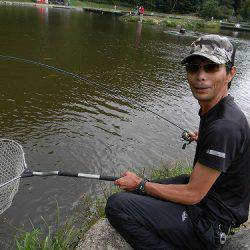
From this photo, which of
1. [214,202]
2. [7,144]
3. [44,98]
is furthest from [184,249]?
[44,98]

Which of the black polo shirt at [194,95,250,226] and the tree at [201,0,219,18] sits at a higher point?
the black polo shirt at [194,95,250,226]

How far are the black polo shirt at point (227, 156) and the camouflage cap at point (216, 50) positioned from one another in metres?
0.46

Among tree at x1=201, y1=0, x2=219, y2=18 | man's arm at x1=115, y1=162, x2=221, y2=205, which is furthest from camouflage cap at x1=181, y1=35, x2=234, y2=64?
tree at x1=201, y1=0, x2=219, y2=18

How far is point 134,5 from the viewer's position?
112875 mm

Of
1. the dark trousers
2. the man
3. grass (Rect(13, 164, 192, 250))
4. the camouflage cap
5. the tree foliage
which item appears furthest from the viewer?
the tree foliage

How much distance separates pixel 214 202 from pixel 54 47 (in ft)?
85.3

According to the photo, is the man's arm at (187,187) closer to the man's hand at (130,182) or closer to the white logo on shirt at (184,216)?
the man's hand at (130,182)

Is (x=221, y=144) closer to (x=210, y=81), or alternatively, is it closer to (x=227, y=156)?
(x=227, y=156)

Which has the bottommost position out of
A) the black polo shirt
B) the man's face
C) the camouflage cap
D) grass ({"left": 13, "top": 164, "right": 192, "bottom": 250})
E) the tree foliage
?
the tree foliage

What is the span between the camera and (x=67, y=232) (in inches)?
245

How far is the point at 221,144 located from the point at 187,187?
2.19 feet

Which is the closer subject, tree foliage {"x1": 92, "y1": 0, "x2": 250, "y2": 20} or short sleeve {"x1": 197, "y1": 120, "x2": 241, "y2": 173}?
short sleeve {"x1": 197, "y1": 120, "x2": 241, "y2": 173}

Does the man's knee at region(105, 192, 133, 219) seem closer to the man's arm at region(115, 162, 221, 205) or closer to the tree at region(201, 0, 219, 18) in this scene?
the man's arm at region(115, 162, 221, 205)

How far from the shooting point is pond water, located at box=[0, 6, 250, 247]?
8984 mm
